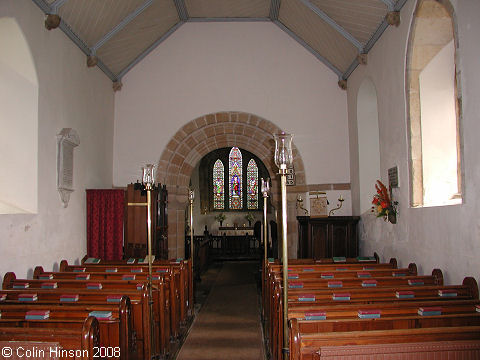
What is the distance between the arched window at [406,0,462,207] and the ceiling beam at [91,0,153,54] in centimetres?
441

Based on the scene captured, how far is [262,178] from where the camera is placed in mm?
5910

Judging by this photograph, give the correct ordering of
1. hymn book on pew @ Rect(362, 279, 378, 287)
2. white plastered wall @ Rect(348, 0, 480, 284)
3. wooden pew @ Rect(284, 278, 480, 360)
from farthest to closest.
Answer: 1. hymn book on pew @ Rect(362, 279, 378, 287)
2. white plastered wall @ Rect(348, 0, 480, 284)
3. wooden pew @ Rect(284, 278, 480, 360)

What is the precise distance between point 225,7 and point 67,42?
10.9ft

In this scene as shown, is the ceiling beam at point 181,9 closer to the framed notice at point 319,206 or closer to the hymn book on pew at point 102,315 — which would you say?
the framed notice at point 319,206

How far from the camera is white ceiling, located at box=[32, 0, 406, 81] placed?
20.6 ft

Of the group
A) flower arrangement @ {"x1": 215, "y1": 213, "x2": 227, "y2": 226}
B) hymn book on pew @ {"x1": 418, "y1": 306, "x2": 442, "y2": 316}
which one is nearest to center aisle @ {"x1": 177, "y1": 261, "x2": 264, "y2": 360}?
hymn book on pew @ {"x1": 418, "y1": 306, "x2": 442, "y2": 316}

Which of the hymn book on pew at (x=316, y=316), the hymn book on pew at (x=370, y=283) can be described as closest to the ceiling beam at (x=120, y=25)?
the hymn book on pew at (x=370, y=283)

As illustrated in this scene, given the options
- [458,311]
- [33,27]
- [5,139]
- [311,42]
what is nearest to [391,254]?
[458,311]

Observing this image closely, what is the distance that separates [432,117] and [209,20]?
17.4 ft

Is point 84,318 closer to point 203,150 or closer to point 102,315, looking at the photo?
point 102,315

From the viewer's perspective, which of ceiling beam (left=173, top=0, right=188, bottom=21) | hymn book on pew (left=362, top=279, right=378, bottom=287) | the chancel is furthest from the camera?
ceiling beam (left=173, top=0, right=188, bottom=21)

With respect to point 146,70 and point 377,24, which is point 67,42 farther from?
point 377,24

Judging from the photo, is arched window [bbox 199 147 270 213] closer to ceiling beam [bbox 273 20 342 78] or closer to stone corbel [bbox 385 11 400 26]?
ceiling beam [bbox 273 20 342 78]

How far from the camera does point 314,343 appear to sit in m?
2.53
